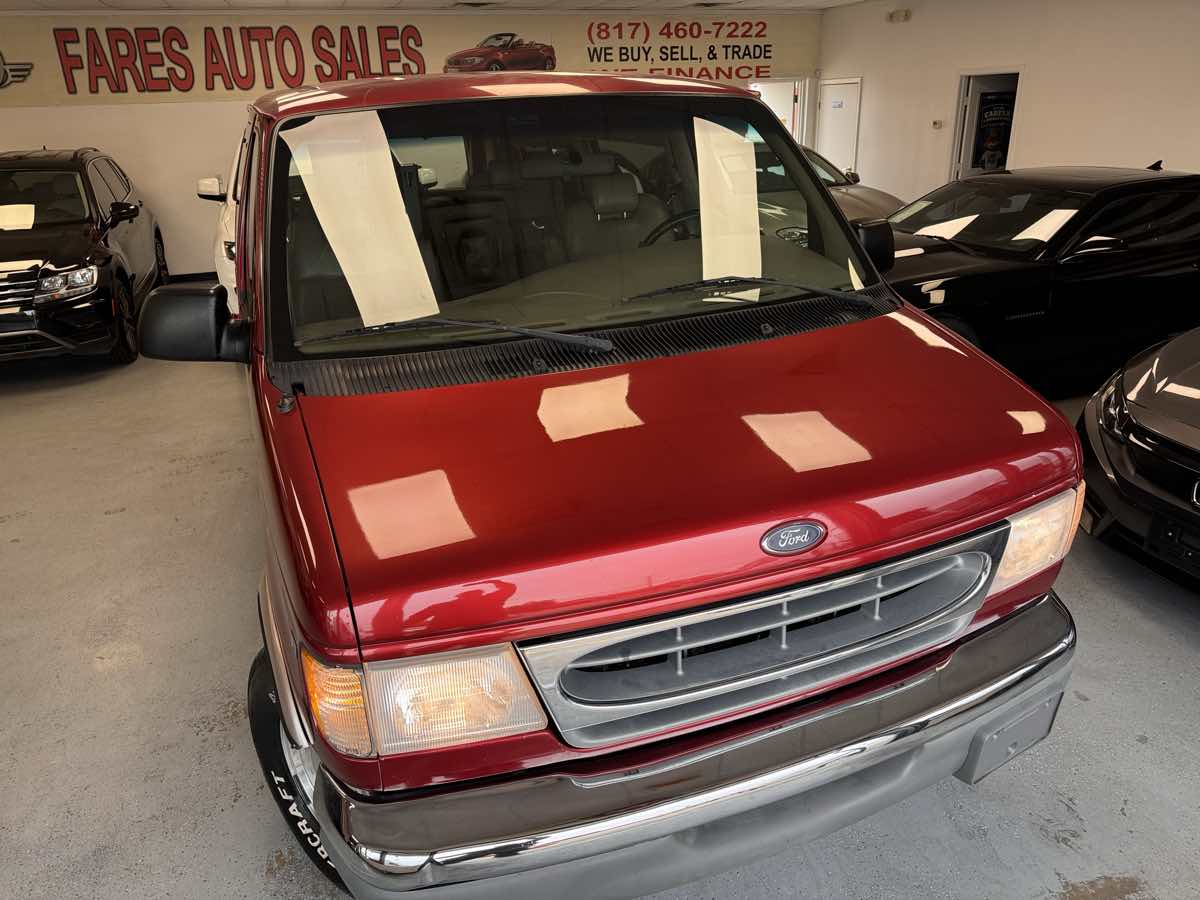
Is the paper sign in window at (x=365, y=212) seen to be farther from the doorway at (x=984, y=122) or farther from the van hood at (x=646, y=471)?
the doorway at (x=984, y=122)

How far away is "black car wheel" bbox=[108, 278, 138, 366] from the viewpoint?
648 cm

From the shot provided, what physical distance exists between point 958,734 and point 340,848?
1182mm

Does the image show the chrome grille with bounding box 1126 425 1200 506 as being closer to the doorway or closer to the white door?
the doorway

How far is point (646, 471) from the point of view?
1.51 metres

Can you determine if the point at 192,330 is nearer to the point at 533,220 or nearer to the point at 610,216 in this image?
the point at 533,220

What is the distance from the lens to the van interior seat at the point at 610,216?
2.19 m

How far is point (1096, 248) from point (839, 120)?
30.3 feet

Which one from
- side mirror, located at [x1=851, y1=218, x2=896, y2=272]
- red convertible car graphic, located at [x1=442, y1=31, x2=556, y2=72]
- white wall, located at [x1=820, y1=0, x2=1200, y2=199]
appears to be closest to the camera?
side mirror, located at [x1=851, y1=218, x2=896, y2=272]

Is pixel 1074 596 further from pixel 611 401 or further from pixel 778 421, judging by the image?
pixel 611 401

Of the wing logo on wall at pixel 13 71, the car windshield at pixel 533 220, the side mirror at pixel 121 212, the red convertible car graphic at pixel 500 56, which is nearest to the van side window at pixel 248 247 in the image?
the car windshield at pixel 533 220

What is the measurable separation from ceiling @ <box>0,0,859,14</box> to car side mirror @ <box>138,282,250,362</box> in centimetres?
903

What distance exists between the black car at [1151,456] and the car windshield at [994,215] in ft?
5.60

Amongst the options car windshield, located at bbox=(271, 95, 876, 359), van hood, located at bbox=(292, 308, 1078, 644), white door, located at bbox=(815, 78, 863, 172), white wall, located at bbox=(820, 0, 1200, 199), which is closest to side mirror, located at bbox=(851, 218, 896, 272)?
car windshield, located at bbox=(271, 95, 876, 359)

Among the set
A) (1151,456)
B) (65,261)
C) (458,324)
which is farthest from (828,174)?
(458,324)
